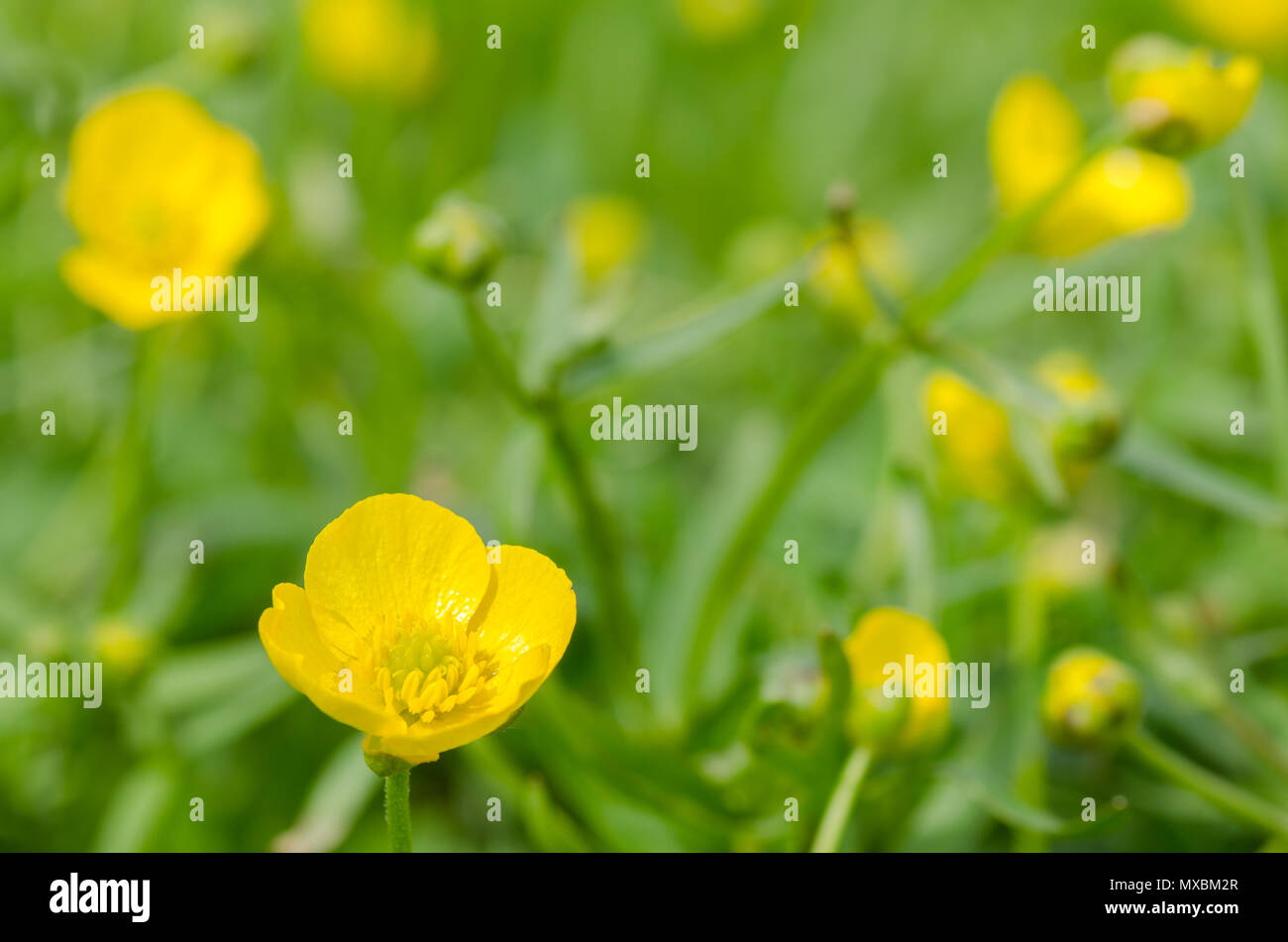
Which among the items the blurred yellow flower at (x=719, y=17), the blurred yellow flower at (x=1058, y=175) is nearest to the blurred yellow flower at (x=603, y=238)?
the blurred yellow flower at (x=719, y=17)

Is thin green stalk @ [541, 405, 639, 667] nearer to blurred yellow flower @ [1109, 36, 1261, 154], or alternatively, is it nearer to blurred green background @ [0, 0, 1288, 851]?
blurred green background @ [0, 0, 1288, 851]

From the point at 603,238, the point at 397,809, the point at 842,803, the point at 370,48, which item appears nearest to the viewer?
the point at 397,809

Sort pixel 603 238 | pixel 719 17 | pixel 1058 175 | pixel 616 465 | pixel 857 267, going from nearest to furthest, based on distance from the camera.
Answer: pixel 857 267, pixel 1058 175, pixel 616 465, pixel 603 238, pixel 719 17

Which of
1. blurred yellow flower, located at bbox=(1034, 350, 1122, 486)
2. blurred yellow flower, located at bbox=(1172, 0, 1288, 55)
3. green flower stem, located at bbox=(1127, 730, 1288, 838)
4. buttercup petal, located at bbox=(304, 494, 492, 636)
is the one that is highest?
blurred yellow flower, located at bbox=(1172, 0, 1288, 55)

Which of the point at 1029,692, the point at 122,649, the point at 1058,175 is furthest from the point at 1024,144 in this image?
the point at 122,649

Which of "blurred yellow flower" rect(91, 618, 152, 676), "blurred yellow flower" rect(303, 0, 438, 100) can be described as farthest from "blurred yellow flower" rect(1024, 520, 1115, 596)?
"blurred yellow flower" rect(303, 0, 438, 100)

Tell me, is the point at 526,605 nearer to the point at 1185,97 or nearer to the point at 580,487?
the point at 580,487
